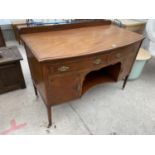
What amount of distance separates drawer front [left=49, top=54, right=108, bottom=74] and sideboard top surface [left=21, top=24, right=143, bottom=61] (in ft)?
0.22

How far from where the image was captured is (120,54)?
4.32 ft

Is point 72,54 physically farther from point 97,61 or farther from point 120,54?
point 120,54

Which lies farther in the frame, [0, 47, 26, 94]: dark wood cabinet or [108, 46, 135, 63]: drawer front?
[0, 47, 26, 94]: dark wood cabinet

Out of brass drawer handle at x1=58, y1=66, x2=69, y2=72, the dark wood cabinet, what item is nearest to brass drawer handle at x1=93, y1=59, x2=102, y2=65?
brass drawer handle at x1=58, y1=66, x2=69, y2=72

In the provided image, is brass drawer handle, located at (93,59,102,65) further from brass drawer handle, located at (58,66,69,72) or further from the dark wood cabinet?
the dark wood cabinet

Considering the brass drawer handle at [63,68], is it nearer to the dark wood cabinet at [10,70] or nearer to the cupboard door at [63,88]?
the cupboard door at [63,88]

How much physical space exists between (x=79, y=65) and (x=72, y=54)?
4.7 inches

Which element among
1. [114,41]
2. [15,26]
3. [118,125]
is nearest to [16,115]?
[118,125]

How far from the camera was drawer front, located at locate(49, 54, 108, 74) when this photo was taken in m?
1.02

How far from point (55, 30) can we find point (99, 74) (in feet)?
2.29

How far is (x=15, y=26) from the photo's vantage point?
286 cm

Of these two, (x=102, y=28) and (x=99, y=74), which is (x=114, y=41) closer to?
(x=102, y=28)

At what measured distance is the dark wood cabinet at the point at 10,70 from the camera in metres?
1.59

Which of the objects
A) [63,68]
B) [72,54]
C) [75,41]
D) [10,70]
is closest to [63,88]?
[63,68]
